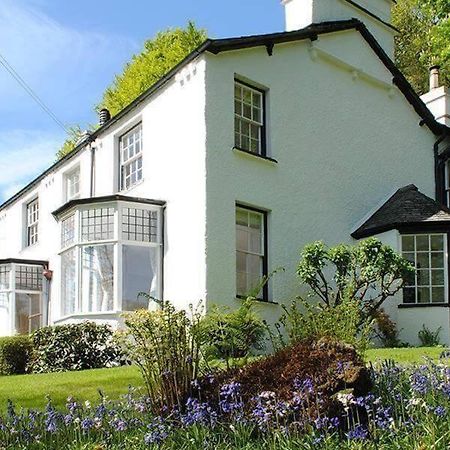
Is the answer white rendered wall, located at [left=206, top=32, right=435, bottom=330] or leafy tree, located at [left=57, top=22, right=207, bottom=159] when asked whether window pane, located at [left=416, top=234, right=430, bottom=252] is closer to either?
white rendered wall, located at [left=206, top=32, right=435, bottom=330]

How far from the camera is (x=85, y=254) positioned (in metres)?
18.5

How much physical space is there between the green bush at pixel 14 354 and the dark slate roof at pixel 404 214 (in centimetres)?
817

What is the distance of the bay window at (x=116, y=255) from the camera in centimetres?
1800

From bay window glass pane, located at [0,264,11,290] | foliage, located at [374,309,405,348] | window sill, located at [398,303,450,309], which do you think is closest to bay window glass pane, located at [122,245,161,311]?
foliage, located at [374,309,405,348]

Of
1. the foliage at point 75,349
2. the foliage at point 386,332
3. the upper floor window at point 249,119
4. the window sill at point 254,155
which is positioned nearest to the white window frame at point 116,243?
the foliage at point 75,349

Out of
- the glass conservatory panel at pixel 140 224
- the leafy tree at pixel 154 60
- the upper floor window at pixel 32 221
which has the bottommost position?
the glass conservatory panel at pixel 140 224

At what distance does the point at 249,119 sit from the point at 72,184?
7.56 metres

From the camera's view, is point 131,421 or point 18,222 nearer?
point 131,421

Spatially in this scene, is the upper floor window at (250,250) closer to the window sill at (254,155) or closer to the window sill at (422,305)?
the window sill at (254,155)

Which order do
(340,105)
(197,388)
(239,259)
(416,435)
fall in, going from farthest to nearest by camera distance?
(340,105), (239,259), (197,388), (416,435)

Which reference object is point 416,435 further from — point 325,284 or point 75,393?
point 325,284

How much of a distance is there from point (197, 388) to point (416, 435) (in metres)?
2.45

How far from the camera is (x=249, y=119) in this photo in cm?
1842

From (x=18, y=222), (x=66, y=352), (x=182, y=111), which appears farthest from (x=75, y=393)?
(x=18, y=222)
